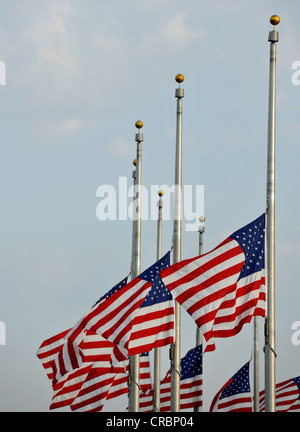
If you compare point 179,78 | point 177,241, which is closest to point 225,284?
point 177,241

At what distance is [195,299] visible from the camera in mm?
26547

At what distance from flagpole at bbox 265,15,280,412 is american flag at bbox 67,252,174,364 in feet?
12.8

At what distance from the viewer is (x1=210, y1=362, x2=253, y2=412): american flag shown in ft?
132

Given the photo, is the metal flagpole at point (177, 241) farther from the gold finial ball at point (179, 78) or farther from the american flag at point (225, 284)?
the american flag at point (225, 284)

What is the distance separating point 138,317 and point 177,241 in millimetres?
3572

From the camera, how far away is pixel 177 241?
3150cm

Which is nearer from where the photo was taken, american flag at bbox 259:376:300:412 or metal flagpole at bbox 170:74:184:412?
metal flagpole at bbox 170:74:184:412

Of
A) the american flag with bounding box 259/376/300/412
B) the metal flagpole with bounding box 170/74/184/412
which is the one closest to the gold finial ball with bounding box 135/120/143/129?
the metal flagpole with bounding box 170/74/184/412

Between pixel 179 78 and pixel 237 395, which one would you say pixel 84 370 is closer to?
pixel 237 395

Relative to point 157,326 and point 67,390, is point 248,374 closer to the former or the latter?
point 67,390

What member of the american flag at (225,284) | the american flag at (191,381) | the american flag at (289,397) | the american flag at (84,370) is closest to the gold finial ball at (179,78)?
the american flag at (225,284)

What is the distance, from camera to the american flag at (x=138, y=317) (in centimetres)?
2886

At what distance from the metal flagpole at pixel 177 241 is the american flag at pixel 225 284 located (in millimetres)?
4172

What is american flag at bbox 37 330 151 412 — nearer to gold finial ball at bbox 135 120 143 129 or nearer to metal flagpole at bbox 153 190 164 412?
metal flagpole at bbox 153 190 164 412
